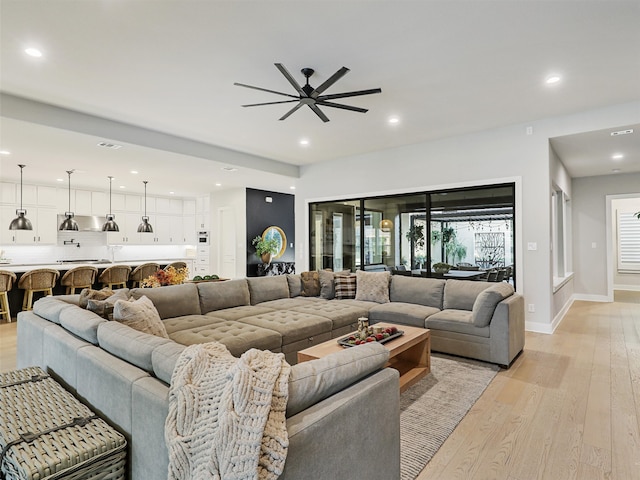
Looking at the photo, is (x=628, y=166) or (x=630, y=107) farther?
A: (x=628, y=166)

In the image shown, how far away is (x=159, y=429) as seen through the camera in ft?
4.35

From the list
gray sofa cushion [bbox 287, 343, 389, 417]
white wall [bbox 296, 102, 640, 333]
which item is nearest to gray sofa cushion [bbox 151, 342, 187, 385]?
gray sofa cushion [bbox 287, 343, 389, 417]

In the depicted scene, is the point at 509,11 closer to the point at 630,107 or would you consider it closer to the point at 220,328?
the point at 630,107

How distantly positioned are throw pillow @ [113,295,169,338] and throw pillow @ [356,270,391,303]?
2874mm

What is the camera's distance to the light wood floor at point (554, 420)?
2.02 m

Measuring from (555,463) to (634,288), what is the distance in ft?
30.7

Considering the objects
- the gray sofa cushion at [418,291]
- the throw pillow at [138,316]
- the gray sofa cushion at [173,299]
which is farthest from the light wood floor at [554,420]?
the throw pillow at [138,316]

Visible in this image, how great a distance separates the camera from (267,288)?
15.9ft

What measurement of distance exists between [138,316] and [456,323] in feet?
10.2

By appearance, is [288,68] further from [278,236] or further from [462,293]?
[278,236]

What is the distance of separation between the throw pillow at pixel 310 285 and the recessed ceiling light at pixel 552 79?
373 cm

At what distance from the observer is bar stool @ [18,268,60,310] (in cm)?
587

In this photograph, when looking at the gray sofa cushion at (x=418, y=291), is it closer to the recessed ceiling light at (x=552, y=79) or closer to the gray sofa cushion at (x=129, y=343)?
the recessed ceiling light at (x=552, y=79)

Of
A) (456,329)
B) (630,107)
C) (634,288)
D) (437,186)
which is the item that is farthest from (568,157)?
(634,288)
